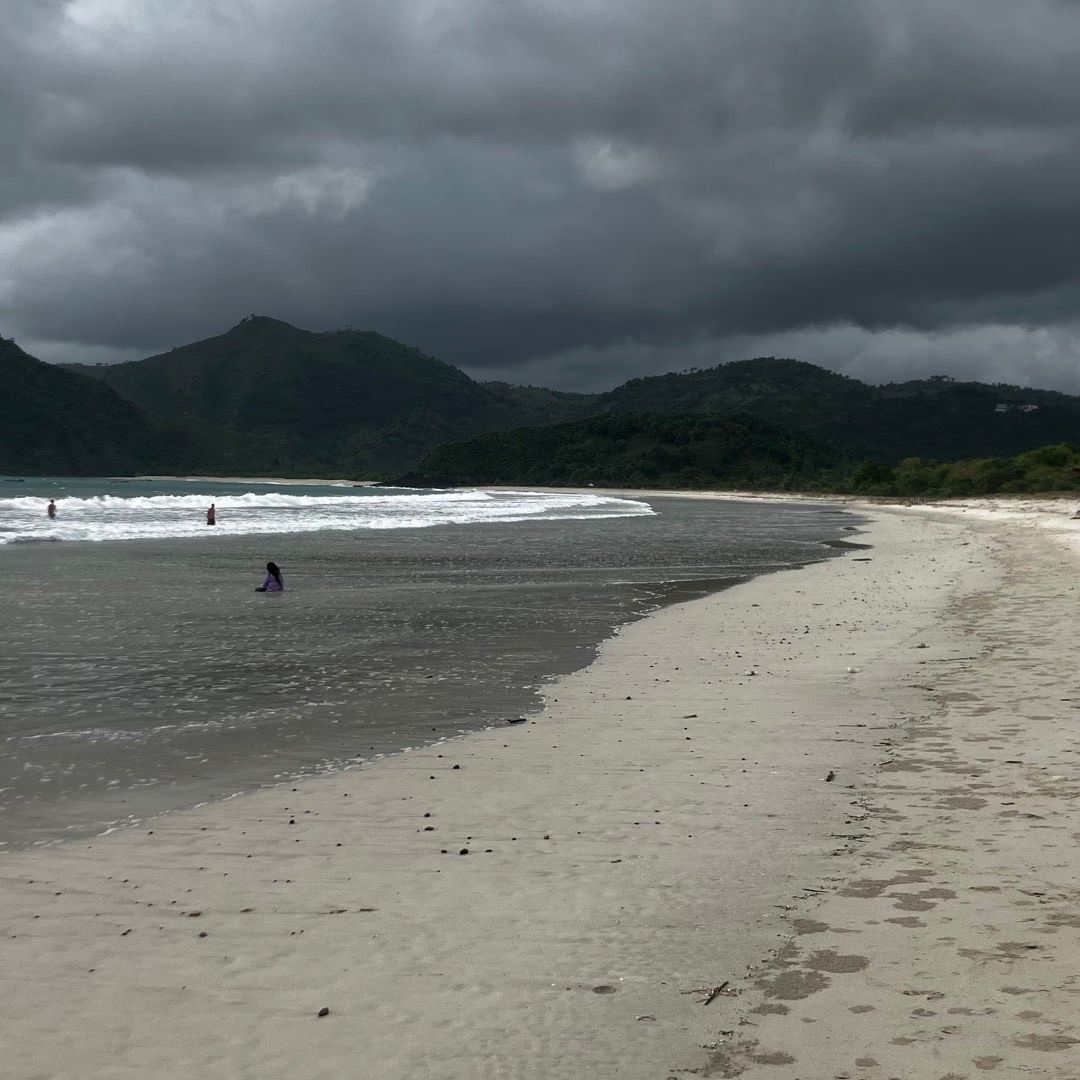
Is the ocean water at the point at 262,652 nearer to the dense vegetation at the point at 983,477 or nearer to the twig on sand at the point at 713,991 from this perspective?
the twig on sand at the point at 713,991

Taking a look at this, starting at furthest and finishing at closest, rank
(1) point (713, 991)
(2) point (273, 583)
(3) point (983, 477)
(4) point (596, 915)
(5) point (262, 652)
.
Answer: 1. (3) point (983, 477)
2. (2) point (273, 583)
3. (5) point (262, 652)
4. (4) point (596, 915)
5. (1) point (713, 991)

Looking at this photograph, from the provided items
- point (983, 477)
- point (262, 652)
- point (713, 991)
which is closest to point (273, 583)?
point (262, 652)

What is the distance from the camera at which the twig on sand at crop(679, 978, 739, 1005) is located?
4.95m

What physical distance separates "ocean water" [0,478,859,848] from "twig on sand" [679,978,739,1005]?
4.47 meters

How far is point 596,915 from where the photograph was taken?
591 cm

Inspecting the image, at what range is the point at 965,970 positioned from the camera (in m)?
5.13

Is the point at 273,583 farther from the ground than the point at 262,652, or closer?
farther from the ground

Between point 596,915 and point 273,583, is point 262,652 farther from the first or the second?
point 596,915

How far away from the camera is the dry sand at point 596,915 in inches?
178

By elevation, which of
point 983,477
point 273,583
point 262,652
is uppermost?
point 983,477

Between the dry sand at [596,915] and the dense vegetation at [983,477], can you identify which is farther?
the dense vegetation at [983,477]

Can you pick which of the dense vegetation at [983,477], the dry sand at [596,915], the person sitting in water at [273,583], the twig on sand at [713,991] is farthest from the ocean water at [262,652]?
the dense vegetation at [983,477]

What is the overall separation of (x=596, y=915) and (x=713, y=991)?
A: 3.37 ft

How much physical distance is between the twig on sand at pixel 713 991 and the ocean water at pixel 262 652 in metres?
4.47
